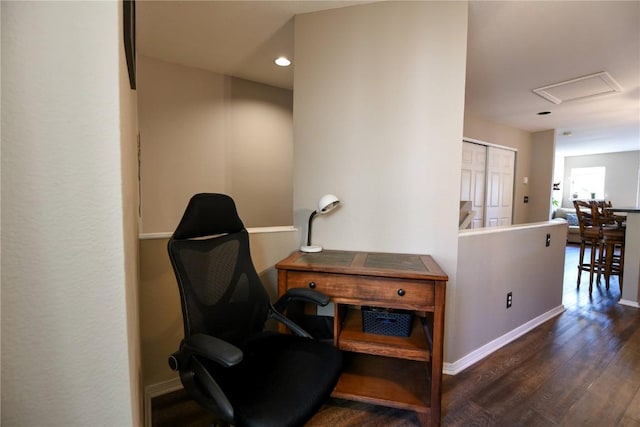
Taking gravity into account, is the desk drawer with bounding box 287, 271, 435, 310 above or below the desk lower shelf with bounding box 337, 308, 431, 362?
above

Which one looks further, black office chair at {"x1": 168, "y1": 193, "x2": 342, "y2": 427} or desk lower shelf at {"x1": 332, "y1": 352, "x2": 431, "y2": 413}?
desk lower shelf at {"x1": 332, "y1": 352, "x2": 431, "y2": 413}

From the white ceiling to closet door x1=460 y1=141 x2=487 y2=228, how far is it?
3.43 ft

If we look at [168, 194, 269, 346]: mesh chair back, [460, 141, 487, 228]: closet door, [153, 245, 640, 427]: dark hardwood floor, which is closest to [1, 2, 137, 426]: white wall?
[168, 194, 269, 346]: mesh chair back

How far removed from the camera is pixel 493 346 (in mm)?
2141

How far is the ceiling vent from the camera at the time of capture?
2.77 m

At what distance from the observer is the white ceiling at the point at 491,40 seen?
1.82 metres

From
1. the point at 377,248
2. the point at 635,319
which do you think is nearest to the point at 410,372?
the point at 377,248

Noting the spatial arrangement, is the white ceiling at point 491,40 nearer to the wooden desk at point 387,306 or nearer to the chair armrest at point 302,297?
the wooden desk at point 387,306

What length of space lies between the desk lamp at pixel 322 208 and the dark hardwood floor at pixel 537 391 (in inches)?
36.2

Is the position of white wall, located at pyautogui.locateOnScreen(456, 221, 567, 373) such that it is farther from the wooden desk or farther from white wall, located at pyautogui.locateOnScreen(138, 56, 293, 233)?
white wall, located at pyautogui.locateOnScreen(138, 56, 293, 233)

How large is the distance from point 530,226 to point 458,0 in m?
1.87

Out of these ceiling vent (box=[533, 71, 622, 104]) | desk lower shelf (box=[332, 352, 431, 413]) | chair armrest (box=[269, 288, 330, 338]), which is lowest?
desk lower shelf (box=[332, 352, 431, 413])

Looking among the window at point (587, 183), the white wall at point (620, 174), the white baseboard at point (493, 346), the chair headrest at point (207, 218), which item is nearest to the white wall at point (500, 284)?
the white baseboard at point (493, 346)

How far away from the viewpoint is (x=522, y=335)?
93.5 inches
